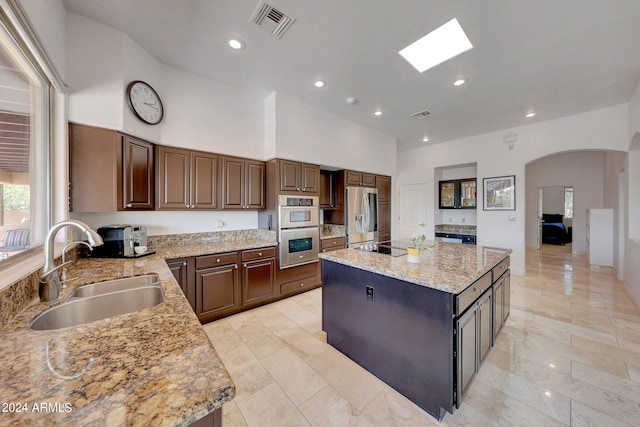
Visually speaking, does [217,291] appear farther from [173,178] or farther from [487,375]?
[487,375]

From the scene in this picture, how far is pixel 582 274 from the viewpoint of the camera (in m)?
4.55

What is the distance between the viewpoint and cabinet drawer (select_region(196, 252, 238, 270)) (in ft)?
8.73

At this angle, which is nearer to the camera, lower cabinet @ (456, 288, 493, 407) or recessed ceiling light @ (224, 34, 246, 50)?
lower cabinet @ (456, 288, 493, 407)

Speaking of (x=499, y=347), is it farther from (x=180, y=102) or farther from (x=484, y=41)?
(x=180, y=102)

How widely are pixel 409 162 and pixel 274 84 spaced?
4.39 metres

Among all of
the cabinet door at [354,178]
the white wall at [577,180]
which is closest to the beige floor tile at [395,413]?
the cabinet door at [354,178]

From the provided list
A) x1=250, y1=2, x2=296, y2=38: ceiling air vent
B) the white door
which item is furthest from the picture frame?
x1=250, y1=2, x2=296, y2=38: ceiling air vent

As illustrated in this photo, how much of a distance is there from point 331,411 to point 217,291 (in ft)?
6.05

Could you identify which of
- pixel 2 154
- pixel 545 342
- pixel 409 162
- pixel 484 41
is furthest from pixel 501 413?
pixel 409 162

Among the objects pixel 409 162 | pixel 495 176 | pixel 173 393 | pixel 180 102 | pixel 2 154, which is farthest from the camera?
pixel 409 162

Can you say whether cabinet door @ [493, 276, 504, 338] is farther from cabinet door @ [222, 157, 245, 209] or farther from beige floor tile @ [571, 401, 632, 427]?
cabinet door @ [222, 157, 245, 209]

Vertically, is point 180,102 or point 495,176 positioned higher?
point 180,102

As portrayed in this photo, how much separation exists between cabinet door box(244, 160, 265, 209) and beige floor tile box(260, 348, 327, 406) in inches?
79.2

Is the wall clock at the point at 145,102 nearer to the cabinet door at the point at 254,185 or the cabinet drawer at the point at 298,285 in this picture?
the cabinet door at the point at 254,185
